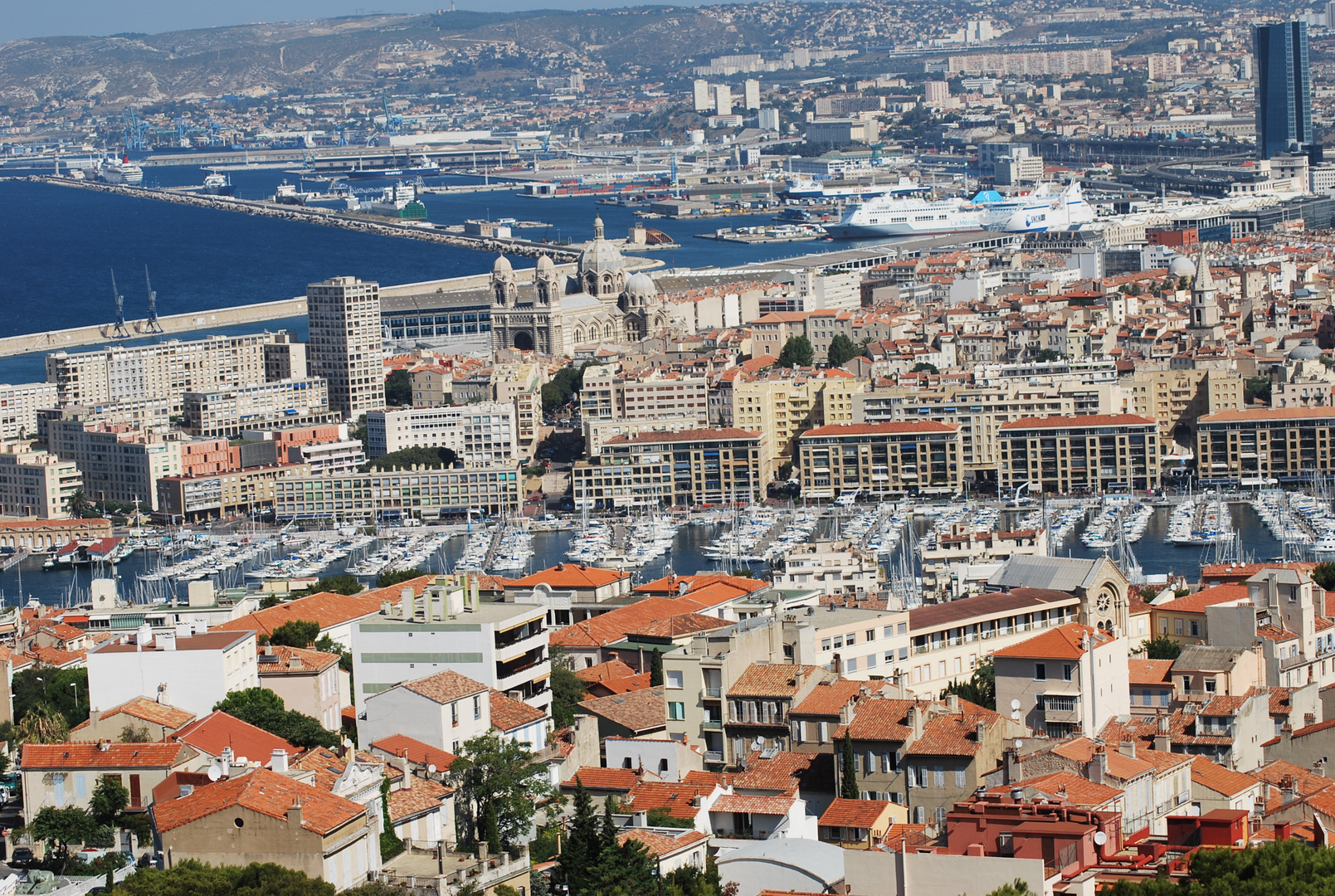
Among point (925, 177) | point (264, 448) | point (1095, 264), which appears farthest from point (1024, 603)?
point (925, 177)

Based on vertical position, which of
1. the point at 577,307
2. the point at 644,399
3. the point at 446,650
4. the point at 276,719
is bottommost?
the point at 276,719

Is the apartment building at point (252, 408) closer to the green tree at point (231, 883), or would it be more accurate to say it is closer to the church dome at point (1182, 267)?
the church dome at point (1182, 267)

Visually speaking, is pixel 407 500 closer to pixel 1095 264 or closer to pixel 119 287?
pixel 1095 264

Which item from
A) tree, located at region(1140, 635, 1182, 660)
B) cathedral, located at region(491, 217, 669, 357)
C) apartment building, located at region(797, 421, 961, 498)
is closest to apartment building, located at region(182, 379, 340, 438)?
cathedral, located at region(491, 217, 669, 357)

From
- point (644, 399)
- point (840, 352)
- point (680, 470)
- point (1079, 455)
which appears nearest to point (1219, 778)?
point (1079, 455)

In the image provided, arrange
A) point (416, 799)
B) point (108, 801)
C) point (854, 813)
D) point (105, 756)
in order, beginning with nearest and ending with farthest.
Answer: point (854, 813) → point (416, 799) → point (108, 801) → point (105, 756)

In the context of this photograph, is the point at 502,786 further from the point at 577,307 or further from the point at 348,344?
the point at 577,307

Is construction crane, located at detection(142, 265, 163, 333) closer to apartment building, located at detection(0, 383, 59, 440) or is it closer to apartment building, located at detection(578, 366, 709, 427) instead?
apartment building, located at detection(0, 383, 59, 440)
